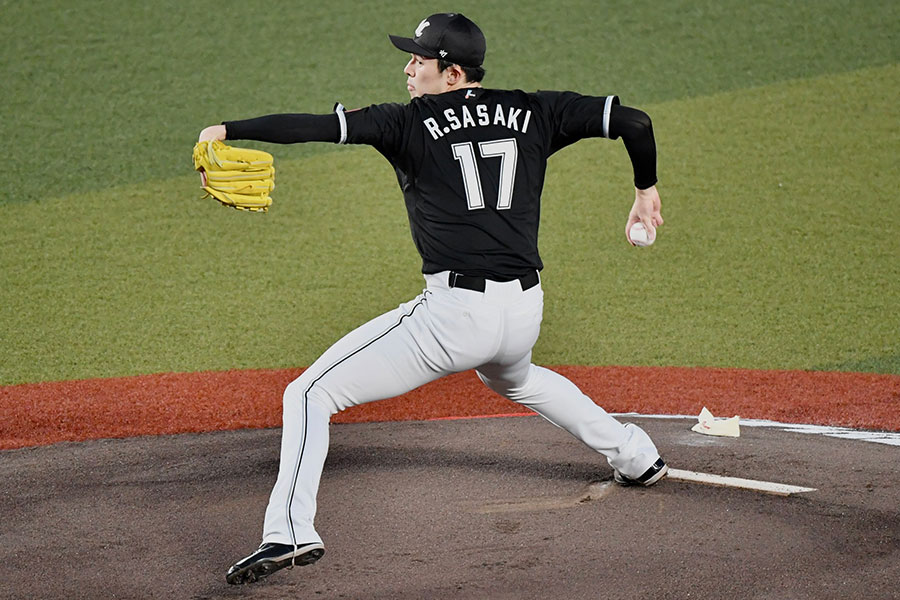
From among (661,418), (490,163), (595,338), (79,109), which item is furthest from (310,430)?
(79,109)

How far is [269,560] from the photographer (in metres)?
2.99

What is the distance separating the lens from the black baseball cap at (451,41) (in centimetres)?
342

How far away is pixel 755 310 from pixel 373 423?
3445 mm

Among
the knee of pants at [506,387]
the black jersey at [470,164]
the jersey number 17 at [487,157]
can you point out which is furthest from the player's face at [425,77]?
the knee of pants at [506,387]

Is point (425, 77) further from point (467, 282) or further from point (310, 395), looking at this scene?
point (310, 395)

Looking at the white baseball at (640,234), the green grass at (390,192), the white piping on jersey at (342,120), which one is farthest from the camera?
the green grass at (390,192)

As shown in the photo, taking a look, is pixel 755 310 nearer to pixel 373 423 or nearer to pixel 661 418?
pixel 661 418

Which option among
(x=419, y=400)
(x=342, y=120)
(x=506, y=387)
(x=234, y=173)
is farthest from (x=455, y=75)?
(x=419, y=400)

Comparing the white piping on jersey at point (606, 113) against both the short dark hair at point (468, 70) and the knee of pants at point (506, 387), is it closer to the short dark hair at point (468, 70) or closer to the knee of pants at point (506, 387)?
the short dark hair at point (468, 70)

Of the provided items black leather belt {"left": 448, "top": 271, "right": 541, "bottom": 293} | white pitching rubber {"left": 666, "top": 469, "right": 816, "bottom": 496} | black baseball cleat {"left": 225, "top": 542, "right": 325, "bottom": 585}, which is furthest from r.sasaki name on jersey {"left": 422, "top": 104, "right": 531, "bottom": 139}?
white pitching rubber {"left": 666, "top": 469, "right": 816, "bottom": 496}

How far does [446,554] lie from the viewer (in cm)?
332

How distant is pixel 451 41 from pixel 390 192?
19.3ft

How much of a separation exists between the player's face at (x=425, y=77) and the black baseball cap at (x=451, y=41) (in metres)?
0.04

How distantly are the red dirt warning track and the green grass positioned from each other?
0.39m
